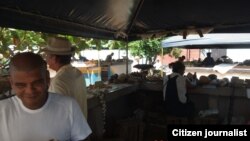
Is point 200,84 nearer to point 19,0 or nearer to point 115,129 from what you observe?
point 115,129

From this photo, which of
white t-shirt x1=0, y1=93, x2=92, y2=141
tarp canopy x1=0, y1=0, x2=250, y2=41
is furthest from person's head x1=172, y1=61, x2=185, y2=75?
white t-shirt x1=0, y1=93, x2=92, y2=141

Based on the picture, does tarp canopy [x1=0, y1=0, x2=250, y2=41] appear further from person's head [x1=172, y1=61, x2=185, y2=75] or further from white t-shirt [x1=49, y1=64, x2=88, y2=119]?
white t-shirt [x1=49, y1=64, x2=88, y2=119]

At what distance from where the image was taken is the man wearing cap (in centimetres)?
283

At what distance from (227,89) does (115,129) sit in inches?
91.3

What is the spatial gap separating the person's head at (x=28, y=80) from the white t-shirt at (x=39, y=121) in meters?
0.05

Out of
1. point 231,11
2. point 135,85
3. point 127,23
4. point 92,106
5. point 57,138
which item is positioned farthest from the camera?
point 135,85

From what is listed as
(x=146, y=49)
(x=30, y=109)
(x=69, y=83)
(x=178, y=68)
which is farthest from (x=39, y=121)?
(x=146, y=49)

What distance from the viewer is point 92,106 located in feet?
16.8

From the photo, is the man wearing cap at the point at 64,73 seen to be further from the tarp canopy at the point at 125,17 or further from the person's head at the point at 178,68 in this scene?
the person's head at the point at 178,68

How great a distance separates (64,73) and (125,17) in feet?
9.37

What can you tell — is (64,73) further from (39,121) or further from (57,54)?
(39,121)

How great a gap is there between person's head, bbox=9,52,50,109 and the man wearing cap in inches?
44.5

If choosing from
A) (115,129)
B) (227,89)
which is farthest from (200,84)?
(115,129)

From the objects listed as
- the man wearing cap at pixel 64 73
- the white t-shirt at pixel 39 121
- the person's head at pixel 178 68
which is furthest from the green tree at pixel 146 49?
the white t-shirt at pixel 39 121
